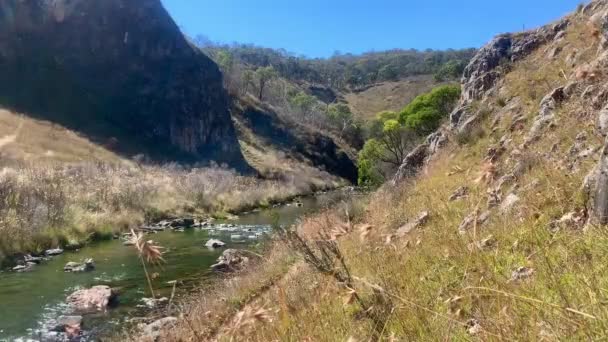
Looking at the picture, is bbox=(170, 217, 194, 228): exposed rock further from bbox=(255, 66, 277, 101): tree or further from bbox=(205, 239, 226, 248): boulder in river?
bbox=(255, 66, 277, 101): tree

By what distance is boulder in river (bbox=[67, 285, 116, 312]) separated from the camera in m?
12.6

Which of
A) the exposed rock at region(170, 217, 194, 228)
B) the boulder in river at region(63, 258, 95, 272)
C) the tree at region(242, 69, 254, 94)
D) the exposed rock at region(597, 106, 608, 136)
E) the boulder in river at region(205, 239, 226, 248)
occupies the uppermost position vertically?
the tree at region(242, 69, 254, 94)

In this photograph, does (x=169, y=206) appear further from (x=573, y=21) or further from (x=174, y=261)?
(x=573, y=21)

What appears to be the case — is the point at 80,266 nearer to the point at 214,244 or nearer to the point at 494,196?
the point at 214,244

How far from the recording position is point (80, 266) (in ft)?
57.9

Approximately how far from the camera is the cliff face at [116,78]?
5697cm

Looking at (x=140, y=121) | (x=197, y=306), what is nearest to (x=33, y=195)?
(x=197, y=306)

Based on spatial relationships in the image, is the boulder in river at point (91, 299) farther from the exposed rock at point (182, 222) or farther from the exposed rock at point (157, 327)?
the exposed rock at point (182, 222)

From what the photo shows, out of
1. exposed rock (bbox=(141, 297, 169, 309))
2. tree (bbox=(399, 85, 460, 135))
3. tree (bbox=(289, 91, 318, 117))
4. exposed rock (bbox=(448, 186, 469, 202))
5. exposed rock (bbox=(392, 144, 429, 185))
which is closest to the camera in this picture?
exposed rock (bbox=(448, 186, 469, 202))

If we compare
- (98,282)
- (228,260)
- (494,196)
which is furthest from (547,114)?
(98,282)

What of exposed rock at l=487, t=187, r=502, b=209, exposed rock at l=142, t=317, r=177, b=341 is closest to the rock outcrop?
exposed rock at l=142, t=317, r=177, b=341

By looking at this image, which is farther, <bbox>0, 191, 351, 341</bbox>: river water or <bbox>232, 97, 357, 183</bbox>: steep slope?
<bbox>232, 97, 357, 183</bbox>: steep slope

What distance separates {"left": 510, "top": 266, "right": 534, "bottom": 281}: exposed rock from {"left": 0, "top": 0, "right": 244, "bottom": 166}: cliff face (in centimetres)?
5513

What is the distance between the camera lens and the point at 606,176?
4055mm
